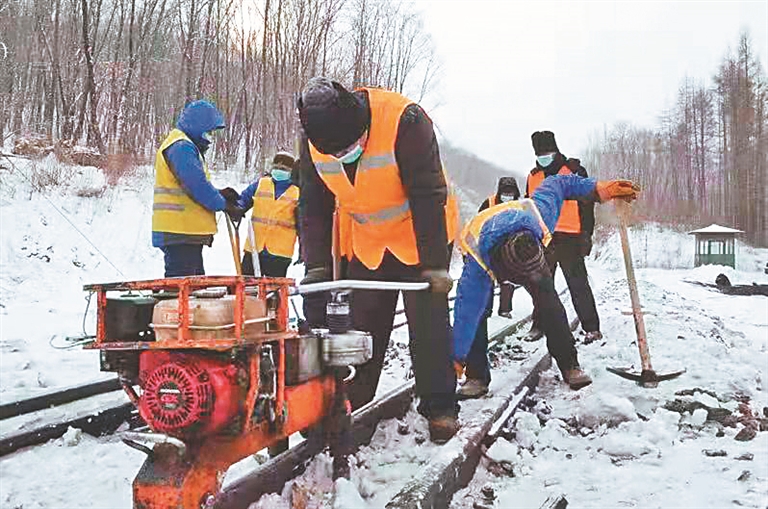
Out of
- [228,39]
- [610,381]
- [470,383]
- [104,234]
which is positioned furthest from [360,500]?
[228,39]

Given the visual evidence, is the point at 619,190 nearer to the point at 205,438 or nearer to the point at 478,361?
the point at 478,361

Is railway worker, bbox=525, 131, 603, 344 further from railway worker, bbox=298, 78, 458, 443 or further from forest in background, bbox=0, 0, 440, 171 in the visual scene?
forest in background, bbox=0, 0, 440, 171

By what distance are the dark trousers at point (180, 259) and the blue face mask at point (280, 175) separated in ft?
5.17

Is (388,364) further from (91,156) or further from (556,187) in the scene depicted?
(91,156)

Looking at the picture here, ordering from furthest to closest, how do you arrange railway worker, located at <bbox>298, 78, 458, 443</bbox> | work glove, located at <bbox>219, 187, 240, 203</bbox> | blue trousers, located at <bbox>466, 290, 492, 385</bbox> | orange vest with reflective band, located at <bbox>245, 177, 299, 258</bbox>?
1. orange vest with reflective band, located at <bbox>245, 177, 299, 258</bbox>
2. work glove, located at <bbox>219, 187, 240, 203</bbox>
3. blue trousers, located at <bbox>466, 290, 492, 385</bbox>
4. railway worker, located at <bbox>298, 78, 458, 443</bbox>

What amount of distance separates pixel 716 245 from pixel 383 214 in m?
32.4

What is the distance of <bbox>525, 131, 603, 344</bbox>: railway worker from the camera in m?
6.86

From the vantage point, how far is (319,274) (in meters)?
3.43

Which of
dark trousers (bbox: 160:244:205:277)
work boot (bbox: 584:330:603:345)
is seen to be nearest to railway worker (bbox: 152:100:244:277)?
dark trousers (bbox: 160:244:205:277)

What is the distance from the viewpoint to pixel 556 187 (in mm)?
5238

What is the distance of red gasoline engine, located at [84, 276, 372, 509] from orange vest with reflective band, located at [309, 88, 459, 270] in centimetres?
111

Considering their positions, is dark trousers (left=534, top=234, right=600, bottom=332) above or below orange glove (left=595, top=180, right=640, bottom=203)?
below

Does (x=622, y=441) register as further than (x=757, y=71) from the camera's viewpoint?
No

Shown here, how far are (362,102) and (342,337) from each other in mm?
1101
